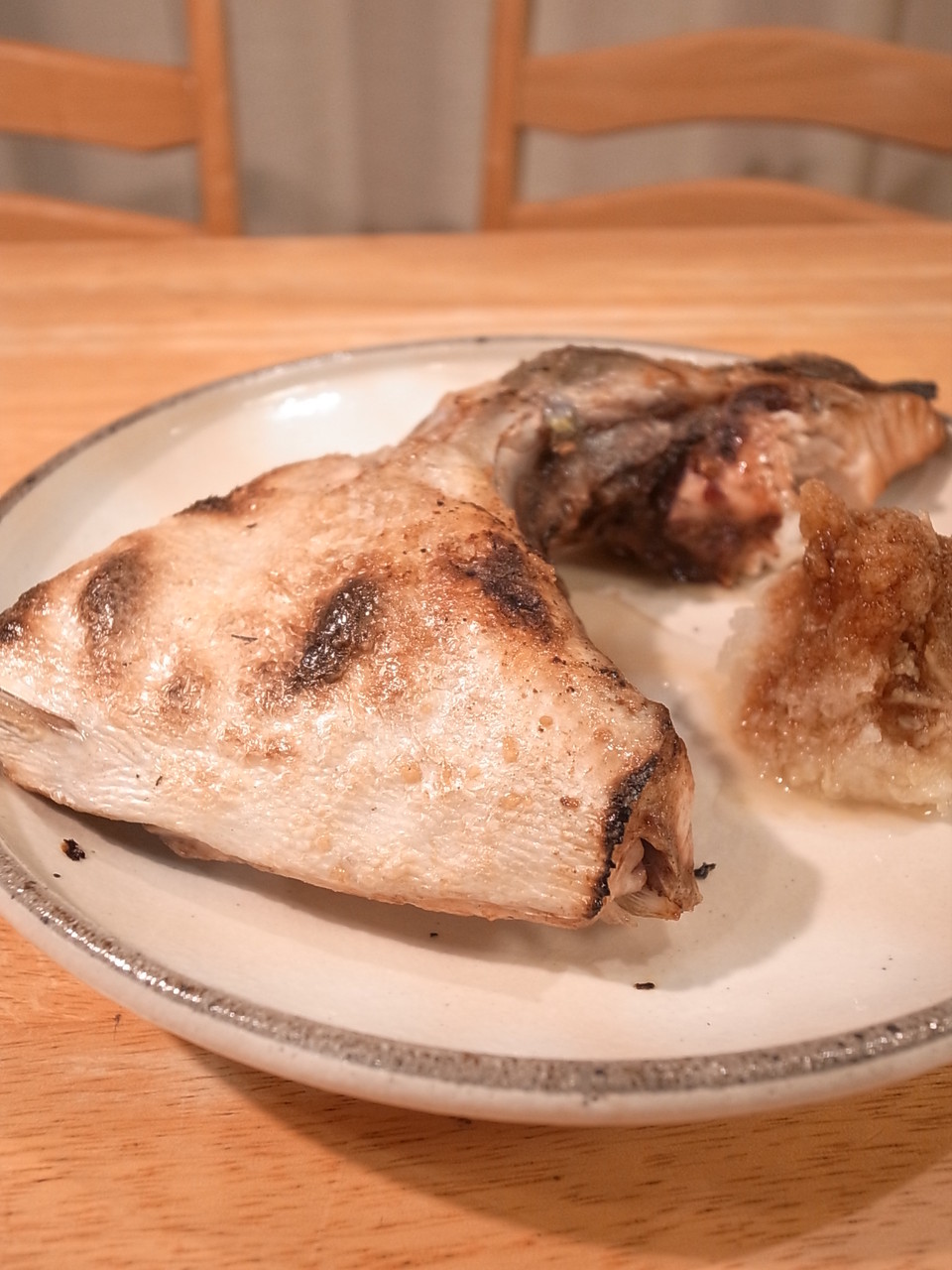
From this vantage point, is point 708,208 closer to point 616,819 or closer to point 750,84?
point 750,84

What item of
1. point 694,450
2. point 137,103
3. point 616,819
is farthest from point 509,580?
point 137,103

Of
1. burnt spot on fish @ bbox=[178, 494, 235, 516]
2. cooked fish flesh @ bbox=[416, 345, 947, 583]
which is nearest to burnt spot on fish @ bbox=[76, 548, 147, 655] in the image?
burnt spot on fish @ bbox=[178, 494, 235, 516]

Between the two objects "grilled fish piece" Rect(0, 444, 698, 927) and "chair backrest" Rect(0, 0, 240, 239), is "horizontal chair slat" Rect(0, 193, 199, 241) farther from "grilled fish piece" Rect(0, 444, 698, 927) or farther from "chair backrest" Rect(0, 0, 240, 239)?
"grilled fish piece" Rect(0, 444, 698, 927)

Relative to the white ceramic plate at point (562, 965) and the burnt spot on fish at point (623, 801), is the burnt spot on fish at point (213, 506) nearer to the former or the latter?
the white ceramic plate at point (562, 965)

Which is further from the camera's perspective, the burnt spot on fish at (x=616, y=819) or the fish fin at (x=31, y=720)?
the fish fin at (x=31, y=720)

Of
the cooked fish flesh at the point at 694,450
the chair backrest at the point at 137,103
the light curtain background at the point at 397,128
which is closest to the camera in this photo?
the cooked fish flesh at the point at 694,450

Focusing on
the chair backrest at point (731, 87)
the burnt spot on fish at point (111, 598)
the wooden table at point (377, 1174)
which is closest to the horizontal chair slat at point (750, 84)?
the chair backrest at point (731, 87)

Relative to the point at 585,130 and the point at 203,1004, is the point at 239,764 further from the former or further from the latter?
the point at 585,130
